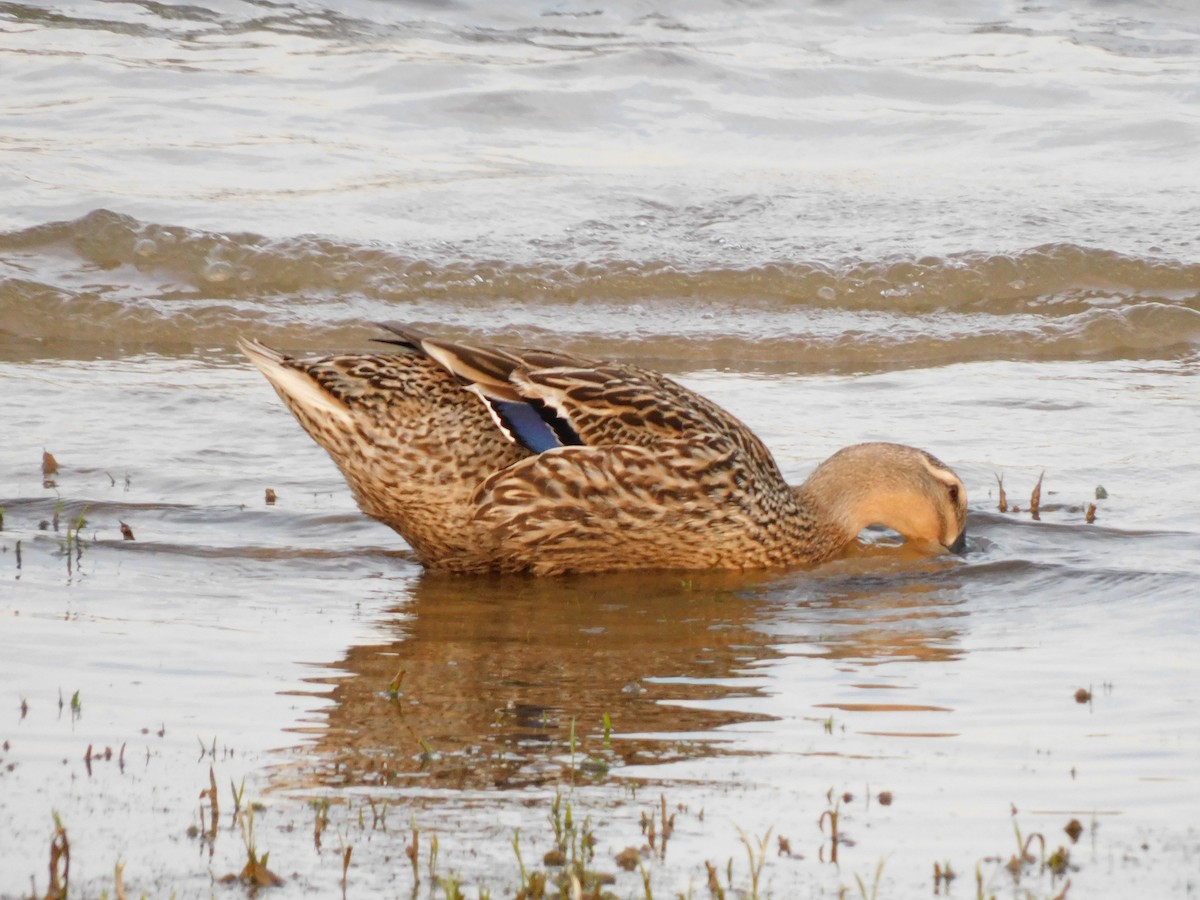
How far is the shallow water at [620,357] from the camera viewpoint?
4.46 metres

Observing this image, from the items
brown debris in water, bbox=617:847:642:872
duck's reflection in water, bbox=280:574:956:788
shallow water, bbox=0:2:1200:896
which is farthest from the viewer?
duck's reflection in water, bbox=280:574:956:788

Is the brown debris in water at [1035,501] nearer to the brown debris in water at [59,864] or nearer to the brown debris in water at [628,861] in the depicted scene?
the brown debris in water at [628,861]

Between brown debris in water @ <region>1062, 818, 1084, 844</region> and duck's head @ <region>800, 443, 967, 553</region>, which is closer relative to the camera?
brown debris in water @ <region>1062, 818, 1084, 844</region>

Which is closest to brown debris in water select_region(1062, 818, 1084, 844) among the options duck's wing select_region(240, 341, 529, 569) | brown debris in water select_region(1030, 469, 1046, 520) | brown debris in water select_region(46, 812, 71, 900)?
brown debris in water select_region(46, 812, 71, 900)

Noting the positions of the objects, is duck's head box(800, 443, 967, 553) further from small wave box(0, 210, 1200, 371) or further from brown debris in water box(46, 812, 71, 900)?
brown debris in water box(46, 812, 71, 900)

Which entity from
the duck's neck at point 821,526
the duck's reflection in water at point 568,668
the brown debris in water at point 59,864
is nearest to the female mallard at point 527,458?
the duck's reflection in water at point 568,668

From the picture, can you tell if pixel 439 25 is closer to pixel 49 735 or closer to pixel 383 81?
pixel 383 81

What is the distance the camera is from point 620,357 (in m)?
12.0

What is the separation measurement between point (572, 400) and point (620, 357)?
15.2ft

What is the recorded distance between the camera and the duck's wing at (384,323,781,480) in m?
7.16

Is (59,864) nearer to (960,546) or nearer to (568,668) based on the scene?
(568,668)

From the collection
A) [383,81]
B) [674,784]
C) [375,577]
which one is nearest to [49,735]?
[674,784]

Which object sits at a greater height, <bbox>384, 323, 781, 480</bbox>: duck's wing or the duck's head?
<bbox>384, 323, 781, 480</bbox>: duck's wing

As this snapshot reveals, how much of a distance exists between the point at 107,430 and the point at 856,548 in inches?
144
